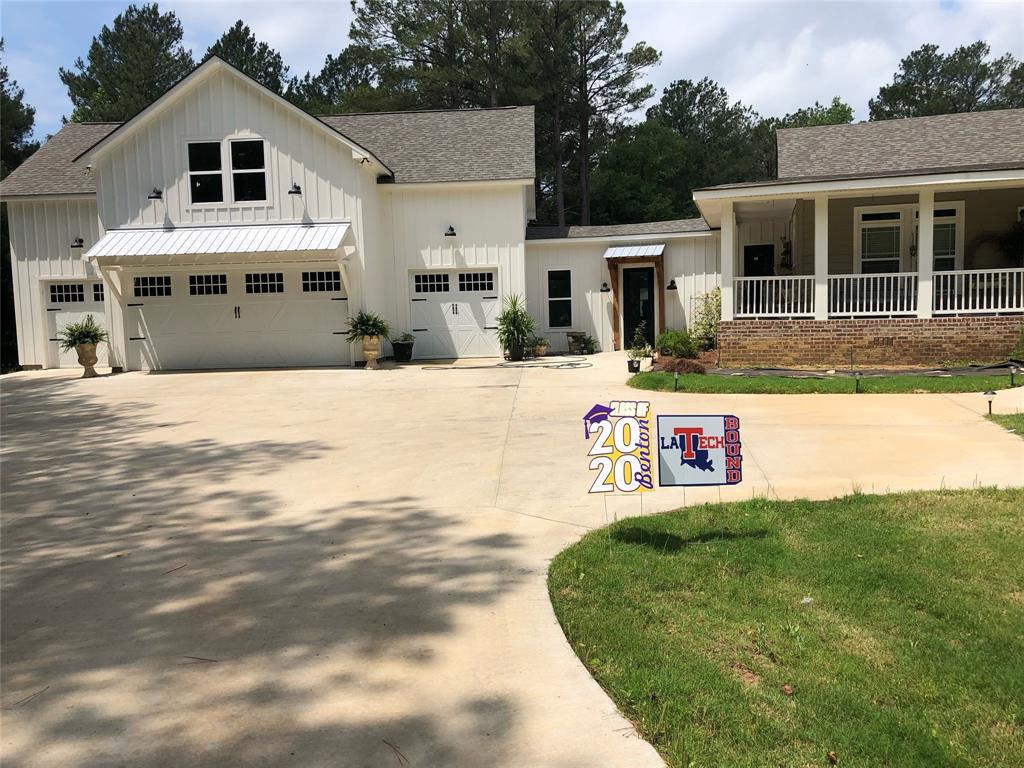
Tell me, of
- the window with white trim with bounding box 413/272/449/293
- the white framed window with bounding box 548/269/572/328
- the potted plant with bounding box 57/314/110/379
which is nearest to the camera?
the potted plant with bounding box 57/314/110/379

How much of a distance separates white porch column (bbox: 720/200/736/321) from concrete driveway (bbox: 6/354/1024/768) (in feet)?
Result: 14.8

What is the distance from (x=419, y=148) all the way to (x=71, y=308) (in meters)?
9.65

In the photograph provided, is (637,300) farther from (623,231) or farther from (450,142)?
(450,142)

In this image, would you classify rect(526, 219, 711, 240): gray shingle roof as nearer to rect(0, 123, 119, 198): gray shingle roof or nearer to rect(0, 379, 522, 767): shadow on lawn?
rect(0, 123, 119, 198): gray shingle roof

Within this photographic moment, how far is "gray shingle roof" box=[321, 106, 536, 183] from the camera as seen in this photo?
1912cm

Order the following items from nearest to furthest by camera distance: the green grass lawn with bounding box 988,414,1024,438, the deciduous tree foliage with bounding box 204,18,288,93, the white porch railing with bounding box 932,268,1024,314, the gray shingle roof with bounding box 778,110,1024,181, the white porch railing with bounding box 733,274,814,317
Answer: the green grass lawn with bounding box 988,414,1024,438 → the white porch railing with bounding box 932,268,1024,314 → the white porch railing with bounding box 733,274,814,317 → the gray shingle roof with bounding box 778,110,1024,181 → the deciduous tree foliage with bounding box 204,18,288,93

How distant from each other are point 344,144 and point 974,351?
44.0 ft

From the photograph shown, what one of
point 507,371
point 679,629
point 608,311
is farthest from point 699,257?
point 679,629

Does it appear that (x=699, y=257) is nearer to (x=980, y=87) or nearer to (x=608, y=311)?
(x=608, y=311)

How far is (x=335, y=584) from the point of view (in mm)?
4398

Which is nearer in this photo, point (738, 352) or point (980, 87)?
point (738, 352)

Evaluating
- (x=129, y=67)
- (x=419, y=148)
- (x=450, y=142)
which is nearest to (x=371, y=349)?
(x=419, y=148)

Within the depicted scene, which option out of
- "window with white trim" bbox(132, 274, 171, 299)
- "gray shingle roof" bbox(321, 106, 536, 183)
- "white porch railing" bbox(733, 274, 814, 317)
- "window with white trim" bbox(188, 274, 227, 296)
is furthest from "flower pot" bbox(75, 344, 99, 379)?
"white porch railing" bbox(733, 274, 814, 317)

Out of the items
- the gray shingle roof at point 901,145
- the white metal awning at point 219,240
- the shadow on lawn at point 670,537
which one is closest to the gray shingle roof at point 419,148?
the white metal awning at point 219,240
